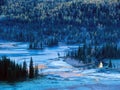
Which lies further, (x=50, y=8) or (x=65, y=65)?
(x=50, y=8)

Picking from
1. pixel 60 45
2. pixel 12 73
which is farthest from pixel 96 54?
pixel 60 45

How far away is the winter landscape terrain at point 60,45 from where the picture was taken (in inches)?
1869

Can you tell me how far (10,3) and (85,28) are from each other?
28.3m

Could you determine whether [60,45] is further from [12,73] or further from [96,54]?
[12,73]

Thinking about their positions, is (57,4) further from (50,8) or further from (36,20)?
(36,20)

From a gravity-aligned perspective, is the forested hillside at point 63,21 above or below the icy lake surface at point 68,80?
above

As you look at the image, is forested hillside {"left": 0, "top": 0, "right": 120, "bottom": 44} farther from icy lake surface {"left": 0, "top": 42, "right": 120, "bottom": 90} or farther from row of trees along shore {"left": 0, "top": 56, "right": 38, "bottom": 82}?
row of trees along shore {"left": 0, "top": 56, "right": 38, "bottom": 82}

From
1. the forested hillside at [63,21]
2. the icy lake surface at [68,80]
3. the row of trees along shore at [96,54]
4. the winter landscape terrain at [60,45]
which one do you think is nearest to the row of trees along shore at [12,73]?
the winter landscape terrain at [60,45]

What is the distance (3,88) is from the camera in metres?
42.9

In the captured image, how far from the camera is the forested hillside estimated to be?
10781 centimetres

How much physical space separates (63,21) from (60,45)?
20976 mm

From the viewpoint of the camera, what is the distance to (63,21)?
120750 mm

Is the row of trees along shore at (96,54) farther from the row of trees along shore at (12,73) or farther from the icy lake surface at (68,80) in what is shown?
the row of trees along shore at (12,73)

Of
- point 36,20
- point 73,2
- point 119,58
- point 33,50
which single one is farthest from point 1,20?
point 119,58
